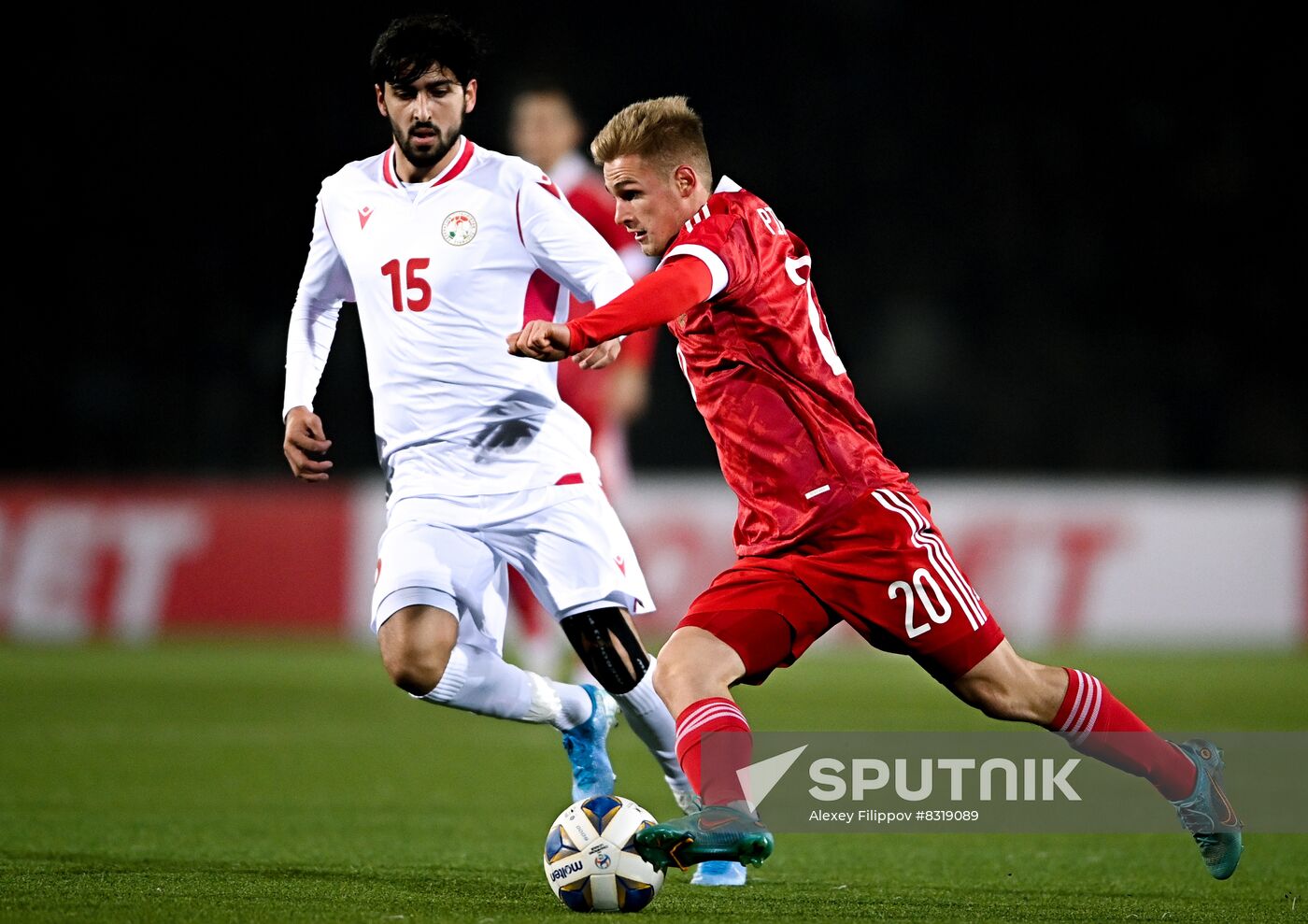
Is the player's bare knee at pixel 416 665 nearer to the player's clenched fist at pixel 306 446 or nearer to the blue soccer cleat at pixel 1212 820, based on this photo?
the player's clenched fist at pixel 306 446

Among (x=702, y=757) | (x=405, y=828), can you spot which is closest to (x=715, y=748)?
(x=702, y=757)

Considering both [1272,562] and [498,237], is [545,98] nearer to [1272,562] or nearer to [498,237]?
[498,237]

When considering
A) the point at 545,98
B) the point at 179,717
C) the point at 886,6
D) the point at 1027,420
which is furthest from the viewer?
the point at 886,6

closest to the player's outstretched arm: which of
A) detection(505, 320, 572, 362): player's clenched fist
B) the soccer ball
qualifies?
detection(505, 320, 572, 362): player's clenched fist

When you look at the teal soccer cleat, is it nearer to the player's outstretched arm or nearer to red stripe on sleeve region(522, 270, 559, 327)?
the player's outstretched arm

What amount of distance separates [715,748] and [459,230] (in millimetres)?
1685

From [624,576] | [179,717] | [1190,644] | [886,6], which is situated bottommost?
[1190,644]

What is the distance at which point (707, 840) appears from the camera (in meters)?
3.55

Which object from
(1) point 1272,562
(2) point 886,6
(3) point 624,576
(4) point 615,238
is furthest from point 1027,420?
(3) point 624,576

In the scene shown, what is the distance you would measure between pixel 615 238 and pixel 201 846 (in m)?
3.52

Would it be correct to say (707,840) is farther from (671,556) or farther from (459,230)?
(671,556)

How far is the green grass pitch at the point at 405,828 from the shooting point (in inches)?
158

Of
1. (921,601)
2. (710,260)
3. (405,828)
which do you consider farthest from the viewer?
(405,828)

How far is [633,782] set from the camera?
667 cm
